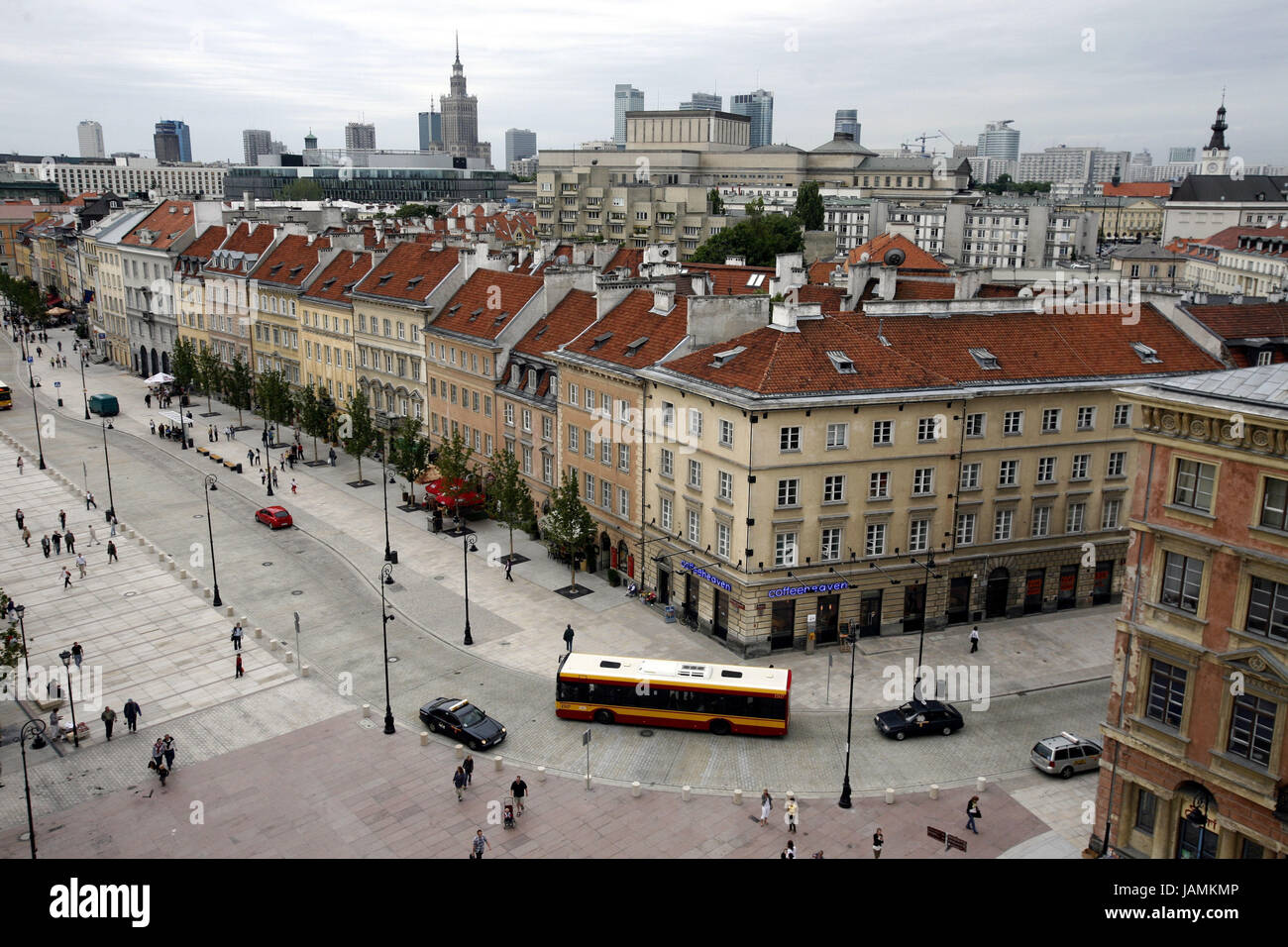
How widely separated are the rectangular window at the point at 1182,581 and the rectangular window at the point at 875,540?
753 inches

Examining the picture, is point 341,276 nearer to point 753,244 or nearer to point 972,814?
point 753,244

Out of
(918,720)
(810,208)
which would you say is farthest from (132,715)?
(810,208)

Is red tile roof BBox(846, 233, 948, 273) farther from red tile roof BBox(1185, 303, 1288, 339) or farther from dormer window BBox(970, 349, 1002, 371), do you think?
dormer window BBox(970, 349, 1002, 371)

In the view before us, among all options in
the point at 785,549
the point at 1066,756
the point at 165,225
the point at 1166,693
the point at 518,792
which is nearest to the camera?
the point at 1166,693

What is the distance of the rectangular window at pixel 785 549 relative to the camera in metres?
46.5

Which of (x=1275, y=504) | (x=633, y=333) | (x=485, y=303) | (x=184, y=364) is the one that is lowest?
(x=184, y=364)

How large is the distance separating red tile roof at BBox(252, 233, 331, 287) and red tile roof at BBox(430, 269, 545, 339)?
24040 mm

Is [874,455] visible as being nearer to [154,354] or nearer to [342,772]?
[342,772]

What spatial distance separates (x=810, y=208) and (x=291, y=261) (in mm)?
89818

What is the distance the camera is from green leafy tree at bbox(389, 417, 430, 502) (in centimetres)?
6825

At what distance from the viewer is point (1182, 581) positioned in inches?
1141

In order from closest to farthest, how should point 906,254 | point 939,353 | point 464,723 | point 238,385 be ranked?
1. point 464,723
2. point 939,353
3. point 238,385
4. point 906,254

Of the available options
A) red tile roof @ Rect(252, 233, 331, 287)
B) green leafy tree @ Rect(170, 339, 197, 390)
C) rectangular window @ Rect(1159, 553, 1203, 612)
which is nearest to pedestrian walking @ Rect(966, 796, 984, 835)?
rectangular window @ Rect(1159, 553, 1203, 612)

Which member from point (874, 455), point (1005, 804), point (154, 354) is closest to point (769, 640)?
point (874, 455)
